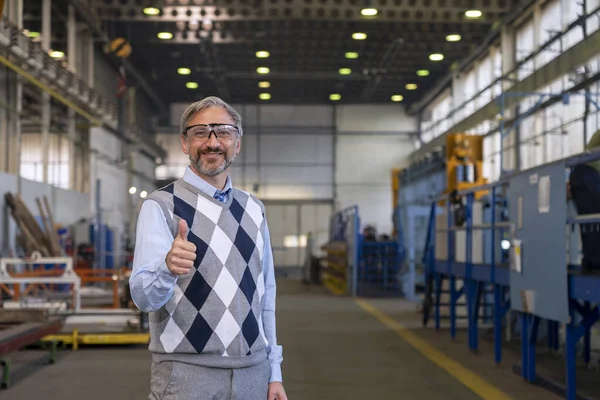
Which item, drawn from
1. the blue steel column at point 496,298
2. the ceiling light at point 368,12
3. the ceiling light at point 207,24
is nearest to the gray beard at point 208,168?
the blue steel column at point 496,298

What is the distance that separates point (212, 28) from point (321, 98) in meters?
14.1

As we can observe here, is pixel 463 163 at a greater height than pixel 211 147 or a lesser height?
greater

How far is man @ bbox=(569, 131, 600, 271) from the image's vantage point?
648cm

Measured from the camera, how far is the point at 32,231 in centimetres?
2006

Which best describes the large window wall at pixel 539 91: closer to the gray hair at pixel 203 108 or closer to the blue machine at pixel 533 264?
the blue machine at pixel 533 264

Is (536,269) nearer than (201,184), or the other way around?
(201,184)

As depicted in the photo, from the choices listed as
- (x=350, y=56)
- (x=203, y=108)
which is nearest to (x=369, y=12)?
(x=350, y=56)

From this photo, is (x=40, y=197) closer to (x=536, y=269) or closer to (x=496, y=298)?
(x=496, y=298)

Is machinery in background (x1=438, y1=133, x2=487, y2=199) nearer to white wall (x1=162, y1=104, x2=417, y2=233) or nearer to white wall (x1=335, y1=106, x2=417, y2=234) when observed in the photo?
white wall (x1=335, y1=106, x2=417, y2=234)

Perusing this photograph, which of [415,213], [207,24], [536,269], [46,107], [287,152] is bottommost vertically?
[536,269]

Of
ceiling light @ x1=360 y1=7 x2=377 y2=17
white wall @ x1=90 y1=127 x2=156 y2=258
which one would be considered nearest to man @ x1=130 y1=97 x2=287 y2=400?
ceiling light @ x1=360 y1=7 x2=377 y2=17

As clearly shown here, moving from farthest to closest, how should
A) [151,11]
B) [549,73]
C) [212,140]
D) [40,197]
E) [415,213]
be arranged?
1. [151,11]
2. [40,197]
3. [415,213]
4. [549,73]
5. [212,140]

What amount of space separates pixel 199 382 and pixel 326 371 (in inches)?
269

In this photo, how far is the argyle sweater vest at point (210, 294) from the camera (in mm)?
2633
